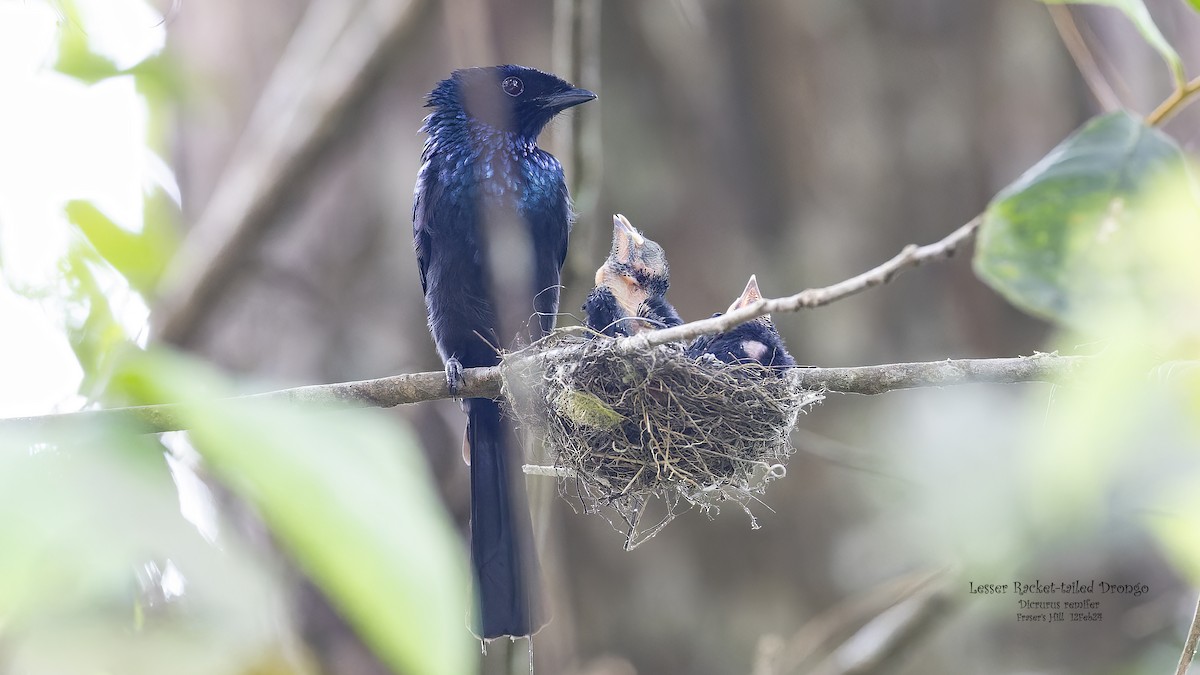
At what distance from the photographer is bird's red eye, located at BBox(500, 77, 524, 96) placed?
119 inches

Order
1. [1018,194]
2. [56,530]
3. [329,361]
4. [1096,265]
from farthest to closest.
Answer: [329,361] < [1018,194] < [1096,265] < [56,530]

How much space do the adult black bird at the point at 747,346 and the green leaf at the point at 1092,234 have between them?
1.49 meters

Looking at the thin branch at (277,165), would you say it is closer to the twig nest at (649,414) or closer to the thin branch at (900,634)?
the twig nest at (649,414)

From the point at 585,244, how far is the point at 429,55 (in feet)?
4.34

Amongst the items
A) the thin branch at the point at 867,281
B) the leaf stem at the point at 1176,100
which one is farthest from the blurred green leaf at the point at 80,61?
the leaf stem at the point at 1176,100

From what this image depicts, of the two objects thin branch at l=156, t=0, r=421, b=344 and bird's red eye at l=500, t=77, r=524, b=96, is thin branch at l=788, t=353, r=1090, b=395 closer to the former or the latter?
bird's red eye at l=500, t=77, r=524, b=96

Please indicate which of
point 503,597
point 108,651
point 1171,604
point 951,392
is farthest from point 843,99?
point 108,651

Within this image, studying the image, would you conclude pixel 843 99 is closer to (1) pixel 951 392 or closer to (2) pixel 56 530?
(1) pixel 951 392

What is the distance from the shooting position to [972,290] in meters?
4.36

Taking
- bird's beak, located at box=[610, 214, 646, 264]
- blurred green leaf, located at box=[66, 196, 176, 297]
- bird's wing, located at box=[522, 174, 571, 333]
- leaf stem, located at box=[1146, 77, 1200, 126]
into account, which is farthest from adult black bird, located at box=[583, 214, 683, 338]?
leaf stem, located at box=[1146, 77, 1200, 126]

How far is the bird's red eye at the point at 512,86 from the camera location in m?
3.03

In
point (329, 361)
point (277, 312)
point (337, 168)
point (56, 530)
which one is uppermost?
point (337, 168)

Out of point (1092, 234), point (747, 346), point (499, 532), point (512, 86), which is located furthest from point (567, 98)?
point (1092, 234)

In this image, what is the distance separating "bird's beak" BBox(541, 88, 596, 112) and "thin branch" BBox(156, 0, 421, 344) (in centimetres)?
84
